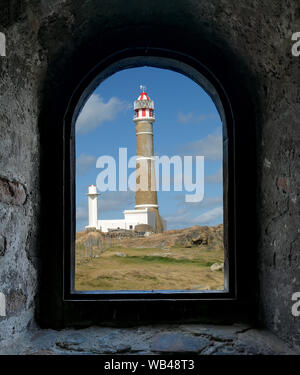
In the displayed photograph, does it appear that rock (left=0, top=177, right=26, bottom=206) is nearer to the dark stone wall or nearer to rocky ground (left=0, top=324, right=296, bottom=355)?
the dark stone wall

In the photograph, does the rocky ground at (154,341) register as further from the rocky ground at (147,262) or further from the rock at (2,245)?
the rocky ground at (147,262)

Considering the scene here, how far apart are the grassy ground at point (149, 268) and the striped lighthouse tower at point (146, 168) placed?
6.46ft

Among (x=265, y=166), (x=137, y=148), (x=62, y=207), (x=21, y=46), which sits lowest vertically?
(x=62, y=207)

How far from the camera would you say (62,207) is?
64.3 inches

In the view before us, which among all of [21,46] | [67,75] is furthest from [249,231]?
[21,46]

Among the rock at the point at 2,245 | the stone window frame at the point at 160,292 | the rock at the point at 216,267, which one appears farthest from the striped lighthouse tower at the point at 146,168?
the rock at the point at 2,245

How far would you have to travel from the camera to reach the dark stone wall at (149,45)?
4.27ft

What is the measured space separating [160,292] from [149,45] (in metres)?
1.14

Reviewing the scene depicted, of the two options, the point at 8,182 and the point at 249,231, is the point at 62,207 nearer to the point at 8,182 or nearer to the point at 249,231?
the point at 8,182

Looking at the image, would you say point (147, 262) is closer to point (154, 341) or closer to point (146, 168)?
point (146, 168)

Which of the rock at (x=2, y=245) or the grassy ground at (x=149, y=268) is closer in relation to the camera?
the rock at (x=2, y=245)

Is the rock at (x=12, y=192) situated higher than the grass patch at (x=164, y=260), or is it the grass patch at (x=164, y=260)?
the rock at (x=12, y=192)

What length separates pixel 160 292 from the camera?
1637 millimetres

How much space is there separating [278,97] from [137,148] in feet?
63.2
